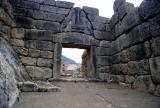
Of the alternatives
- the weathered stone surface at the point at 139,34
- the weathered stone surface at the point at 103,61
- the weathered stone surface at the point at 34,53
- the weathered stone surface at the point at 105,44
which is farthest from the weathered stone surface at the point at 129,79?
the weathered stone surface at the point at 34,53

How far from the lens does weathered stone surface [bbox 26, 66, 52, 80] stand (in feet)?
16.2

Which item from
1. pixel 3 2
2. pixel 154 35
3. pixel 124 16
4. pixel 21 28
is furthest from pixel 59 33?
pixel 154 35

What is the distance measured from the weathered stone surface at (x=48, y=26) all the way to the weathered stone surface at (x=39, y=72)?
148cm

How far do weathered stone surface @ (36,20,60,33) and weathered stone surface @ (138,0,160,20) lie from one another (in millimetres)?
2988

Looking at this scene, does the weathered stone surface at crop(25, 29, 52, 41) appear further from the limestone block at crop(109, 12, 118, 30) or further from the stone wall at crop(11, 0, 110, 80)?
the limestone block at crop(109, 12, 118, 30)

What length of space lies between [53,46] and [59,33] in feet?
1.81

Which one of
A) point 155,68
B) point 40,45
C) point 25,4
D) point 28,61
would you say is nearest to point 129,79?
point 155,68

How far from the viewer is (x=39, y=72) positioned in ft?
16.4

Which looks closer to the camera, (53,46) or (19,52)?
(19,52)

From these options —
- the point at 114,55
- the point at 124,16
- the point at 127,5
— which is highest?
the point at 127,5

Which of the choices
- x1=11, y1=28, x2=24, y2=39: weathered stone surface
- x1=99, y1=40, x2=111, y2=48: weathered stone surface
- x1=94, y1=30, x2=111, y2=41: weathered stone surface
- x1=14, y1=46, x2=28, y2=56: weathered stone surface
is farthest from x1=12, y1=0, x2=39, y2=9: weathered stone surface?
x1=99, y1=40, x2=111, y2=48: weathered stone surface

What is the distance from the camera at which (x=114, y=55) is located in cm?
560

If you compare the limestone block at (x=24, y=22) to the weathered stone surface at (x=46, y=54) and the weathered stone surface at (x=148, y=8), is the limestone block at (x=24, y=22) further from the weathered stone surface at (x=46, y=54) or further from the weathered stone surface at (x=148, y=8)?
the weathered stone surface at (x=148, y=8)

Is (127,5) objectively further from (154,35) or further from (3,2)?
(3,2)
